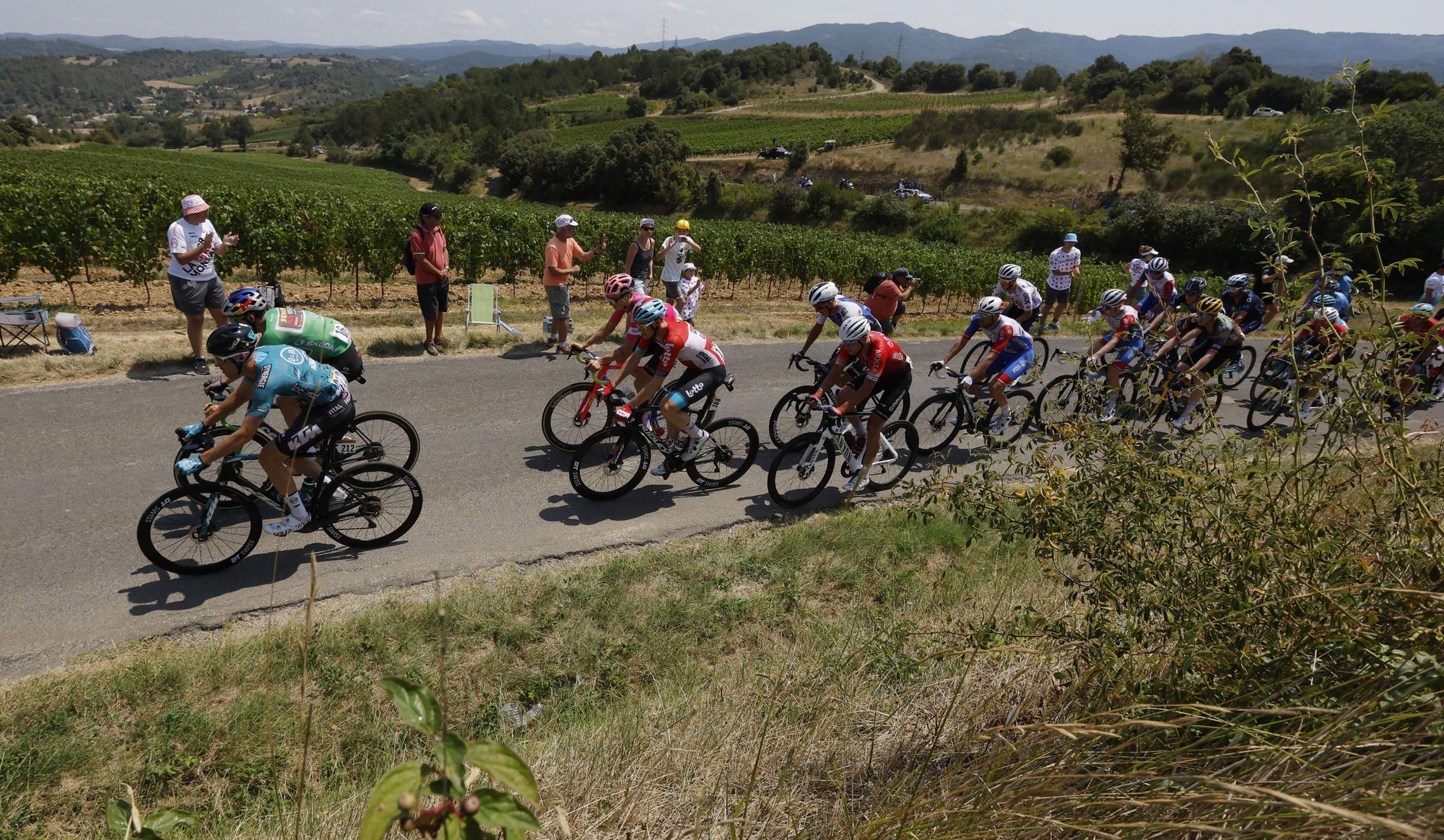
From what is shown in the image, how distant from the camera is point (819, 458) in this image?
26.9 feet

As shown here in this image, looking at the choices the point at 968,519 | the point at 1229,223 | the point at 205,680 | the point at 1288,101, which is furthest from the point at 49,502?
the point at 1288,101

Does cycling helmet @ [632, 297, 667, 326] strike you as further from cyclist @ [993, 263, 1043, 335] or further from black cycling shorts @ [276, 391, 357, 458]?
cyclist @ [993, 263, 1043, 335]

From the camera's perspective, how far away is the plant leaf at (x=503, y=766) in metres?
1.31

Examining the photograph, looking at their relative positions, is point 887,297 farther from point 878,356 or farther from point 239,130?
point 239,130

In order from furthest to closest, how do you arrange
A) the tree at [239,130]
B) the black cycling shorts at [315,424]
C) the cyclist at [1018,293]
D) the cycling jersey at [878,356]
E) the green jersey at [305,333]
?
the tree at [239,130]
the cyclist at [1018,293]
the cycling jersey at [878,356]
the green jersey at [305,333]
the black cycling shorts at [315,424]

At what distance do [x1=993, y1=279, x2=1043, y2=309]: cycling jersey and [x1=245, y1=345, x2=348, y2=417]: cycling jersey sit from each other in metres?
9.46

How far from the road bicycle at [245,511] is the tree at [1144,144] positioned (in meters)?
61.9

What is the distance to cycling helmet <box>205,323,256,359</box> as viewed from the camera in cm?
586

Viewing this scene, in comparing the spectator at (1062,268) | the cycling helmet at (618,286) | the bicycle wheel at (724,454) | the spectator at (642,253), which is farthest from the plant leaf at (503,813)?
the spectator at (1062,268)

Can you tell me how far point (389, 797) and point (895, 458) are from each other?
777 centimetres

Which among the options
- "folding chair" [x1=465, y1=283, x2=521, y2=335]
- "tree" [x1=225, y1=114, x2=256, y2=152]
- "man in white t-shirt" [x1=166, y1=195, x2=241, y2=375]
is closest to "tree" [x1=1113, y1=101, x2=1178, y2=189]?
"folding chair" [x1=465, y1=283, x2=521, y2=335]

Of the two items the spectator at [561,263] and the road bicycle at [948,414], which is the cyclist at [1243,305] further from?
the spectator at [561,263]

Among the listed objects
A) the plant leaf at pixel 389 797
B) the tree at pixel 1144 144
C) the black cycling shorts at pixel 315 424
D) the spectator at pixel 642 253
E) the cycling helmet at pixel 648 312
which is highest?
the tree at pixel 1144 144

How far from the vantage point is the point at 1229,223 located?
40.3 m
